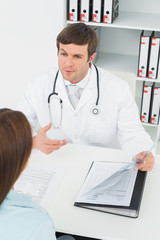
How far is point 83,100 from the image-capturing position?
5.95ft

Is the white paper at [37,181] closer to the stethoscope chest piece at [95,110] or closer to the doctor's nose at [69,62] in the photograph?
the stethoscope chest piece at [95,110]

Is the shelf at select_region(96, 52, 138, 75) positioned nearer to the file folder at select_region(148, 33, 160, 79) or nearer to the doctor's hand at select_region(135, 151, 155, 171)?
the file folder at select_region(148, 33, 160, 79)

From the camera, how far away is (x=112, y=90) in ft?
6.02

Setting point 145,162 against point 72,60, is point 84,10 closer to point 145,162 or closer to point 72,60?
point 72,60

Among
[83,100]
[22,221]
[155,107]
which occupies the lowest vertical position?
[155,107]

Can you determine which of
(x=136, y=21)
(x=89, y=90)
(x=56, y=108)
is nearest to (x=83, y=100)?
(x=89, y=90)

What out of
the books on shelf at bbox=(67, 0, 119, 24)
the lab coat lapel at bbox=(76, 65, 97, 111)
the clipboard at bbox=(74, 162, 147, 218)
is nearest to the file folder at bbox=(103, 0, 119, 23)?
the books on shelf at bbox=(67, 0, 119, 24)

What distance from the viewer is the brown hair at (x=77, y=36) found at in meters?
1.76

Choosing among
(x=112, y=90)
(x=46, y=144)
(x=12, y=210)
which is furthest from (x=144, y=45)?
(x=12, y=210)

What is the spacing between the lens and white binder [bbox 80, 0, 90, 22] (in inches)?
92.7

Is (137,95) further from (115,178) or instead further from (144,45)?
(115,178)

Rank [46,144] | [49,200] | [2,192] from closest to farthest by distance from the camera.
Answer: [2,192]
[49,200]
[46,144]

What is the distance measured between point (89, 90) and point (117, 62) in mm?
979

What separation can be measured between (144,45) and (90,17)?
44 cm
